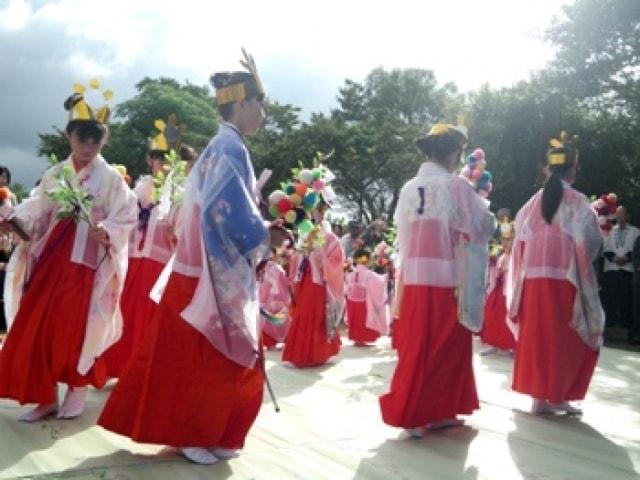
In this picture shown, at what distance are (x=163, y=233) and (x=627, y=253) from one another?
850 cm

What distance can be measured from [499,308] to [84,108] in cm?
622

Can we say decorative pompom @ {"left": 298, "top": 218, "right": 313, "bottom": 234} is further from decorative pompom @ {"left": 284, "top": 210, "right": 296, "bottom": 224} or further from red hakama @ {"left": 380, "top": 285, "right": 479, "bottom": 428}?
red hakama @ {"left": 380, "top": 285, "right": 479, "bottom": 428}

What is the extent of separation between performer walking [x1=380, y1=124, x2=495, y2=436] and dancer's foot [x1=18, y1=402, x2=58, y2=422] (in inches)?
82.1

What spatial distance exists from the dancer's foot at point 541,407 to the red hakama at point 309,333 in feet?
8.64

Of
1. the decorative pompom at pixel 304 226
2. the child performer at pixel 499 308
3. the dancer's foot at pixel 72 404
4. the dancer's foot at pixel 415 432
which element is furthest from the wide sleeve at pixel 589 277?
the dancer's foot at pixel 72 404

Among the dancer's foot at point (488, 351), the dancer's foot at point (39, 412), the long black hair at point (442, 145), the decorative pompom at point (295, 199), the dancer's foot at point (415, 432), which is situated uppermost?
the long black hair at point (442, 145)

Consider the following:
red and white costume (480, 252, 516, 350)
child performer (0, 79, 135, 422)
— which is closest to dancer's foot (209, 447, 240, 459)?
child performer (0, 79, 135, 422)

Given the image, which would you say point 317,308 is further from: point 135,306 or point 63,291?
point 63,291

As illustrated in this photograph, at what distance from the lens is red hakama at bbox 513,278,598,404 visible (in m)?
4.77

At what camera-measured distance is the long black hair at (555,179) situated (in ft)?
16.2

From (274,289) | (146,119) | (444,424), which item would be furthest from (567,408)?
(146,119)

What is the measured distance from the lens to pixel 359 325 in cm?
920

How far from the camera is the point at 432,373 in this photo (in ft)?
13.3

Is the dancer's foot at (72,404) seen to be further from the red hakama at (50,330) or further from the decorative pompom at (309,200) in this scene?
the decorative pompom at (309,200)
